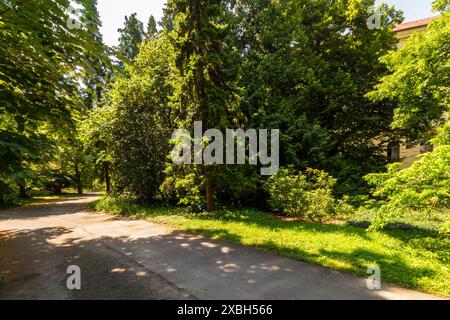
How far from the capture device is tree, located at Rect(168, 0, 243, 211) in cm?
1227

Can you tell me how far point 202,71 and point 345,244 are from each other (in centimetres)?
923

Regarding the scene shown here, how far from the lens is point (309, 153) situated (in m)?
16.1

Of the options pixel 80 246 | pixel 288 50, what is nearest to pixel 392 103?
pixel 288 50

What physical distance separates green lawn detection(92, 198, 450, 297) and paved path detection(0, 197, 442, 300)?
450 millimetres

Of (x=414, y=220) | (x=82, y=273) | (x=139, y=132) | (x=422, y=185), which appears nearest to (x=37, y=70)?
(x=82, y=273)

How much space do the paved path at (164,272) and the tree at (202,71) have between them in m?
5.31

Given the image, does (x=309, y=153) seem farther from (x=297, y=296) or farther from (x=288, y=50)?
(x=297, y=296)

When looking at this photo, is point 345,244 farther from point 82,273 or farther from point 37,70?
point 37,70

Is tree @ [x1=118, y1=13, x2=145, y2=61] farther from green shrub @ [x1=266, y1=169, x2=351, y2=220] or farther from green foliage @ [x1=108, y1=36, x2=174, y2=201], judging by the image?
green shrub @ [x1=266, y1=169, x2=351, y2=220]

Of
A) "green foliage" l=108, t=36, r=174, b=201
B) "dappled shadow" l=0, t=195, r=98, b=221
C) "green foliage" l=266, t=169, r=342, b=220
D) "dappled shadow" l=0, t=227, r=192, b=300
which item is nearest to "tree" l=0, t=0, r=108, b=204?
"dappled shadow" l=0, t=227, r=192, b=300

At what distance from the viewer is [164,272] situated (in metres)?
6.34

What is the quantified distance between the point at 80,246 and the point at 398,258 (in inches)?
368

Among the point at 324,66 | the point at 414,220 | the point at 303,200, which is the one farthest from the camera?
the point at 324,66

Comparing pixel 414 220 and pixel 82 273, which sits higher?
pixel 414 220
